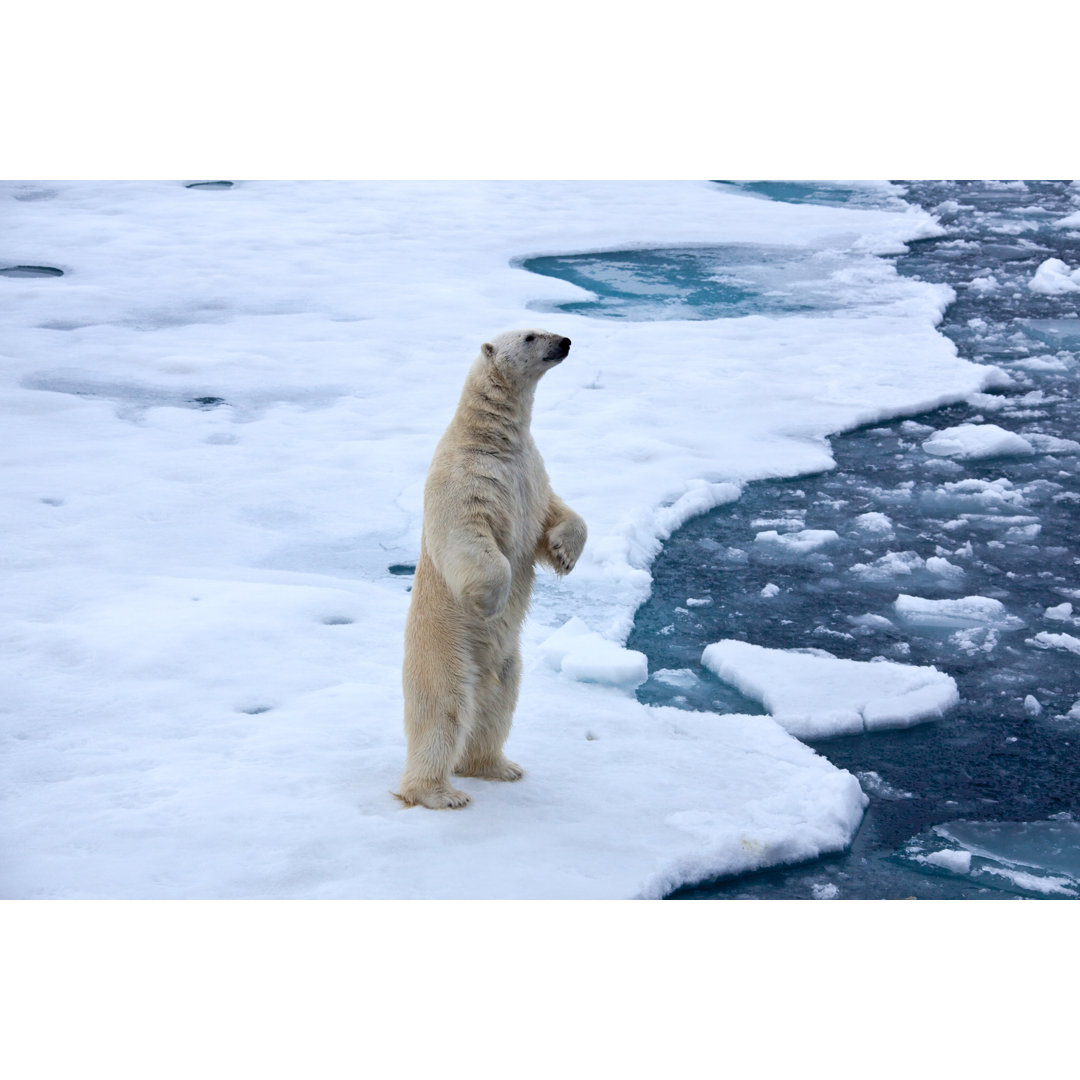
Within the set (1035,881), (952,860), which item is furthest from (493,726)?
(1035,881)

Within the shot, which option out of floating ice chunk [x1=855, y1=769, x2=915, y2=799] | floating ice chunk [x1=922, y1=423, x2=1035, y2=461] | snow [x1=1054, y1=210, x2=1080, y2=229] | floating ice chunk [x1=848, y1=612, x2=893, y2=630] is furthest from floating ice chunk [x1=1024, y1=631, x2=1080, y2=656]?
snow [x1=1054, y1=210, x2=1080, y2=229]

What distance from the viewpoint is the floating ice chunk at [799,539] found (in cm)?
537

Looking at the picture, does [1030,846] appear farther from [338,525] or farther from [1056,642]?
[338,525]

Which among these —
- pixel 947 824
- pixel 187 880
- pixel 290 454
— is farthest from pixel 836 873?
pixel 290 454

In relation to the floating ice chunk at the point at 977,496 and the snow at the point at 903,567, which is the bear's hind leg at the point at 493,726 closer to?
the snow at the point at 903,567

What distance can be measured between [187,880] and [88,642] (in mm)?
1479

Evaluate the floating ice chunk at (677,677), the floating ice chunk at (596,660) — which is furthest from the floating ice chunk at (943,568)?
the floating ice chunk at (596,660)

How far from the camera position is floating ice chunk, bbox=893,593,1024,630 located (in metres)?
4.76

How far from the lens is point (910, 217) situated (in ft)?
38.5

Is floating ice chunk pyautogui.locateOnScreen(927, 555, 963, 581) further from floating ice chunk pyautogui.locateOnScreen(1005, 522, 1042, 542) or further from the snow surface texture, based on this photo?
the snow surface texture

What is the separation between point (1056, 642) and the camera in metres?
4.57

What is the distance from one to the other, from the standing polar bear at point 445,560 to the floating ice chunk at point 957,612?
6.53ft

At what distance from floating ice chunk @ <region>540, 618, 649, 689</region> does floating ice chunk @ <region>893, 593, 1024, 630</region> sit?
3.73 feet

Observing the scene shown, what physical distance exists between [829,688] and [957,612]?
0.90m
